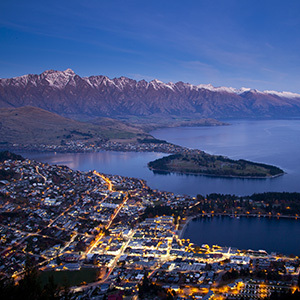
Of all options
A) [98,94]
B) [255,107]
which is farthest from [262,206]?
[255,107]

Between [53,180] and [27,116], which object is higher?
[27,116]

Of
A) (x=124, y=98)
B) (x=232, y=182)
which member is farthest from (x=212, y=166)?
(x=124, y=98)

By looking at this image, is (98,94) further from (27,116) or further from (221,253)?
(221,253)

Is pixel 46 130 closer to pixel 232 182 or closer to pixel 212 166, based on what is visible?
pixel 212 166

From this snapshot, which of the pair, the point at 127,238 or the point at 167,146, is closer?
the point at 127,238

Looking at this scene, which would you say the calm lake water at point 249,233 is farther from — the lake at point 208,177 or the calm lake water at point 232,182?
the lake at point 208,177

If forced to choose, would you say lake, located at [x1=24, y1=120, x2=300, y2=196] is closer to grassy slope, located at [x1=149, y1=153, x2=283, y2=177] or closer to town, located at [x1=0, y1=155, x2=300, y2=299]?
grassy slope, located at [x1=149, y1=153, x2=283, y2=177]
